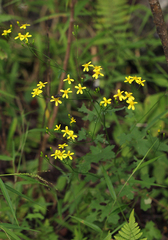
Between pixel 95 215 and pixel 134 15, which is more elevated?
pixel 134 15

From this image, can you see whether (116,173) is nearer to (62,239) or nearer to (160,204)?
(160,204)

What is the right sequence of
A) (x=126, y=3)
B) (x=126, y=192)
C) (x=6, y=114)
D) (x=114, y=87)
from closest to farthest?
(x=126, y=192) → (x=6, y=114) → (x=114, y=87) → (x=126, y=3)

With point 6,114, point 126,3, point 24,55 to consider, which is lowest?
point 6,114

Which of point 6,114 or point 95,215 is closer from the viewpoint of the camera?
point 95,215

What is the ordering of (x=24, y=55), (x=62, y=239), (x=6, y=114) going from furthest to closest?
(x=24, y=55), (x=6, y=114), (x=62, y=239)

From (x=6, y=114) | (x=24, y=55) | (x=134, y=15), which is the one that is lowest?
(x=6, y=114)

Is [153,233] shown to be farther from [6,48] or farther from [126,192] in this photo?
[6,48]

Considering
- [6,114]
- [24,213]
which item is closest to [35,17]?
[6,114]

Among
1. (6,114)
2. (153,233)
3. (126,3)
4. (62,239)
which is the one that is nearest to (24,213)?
(62,239)

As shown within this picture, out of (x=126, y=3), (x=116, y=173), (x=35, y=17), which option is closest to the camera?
(x=116, y=173)
